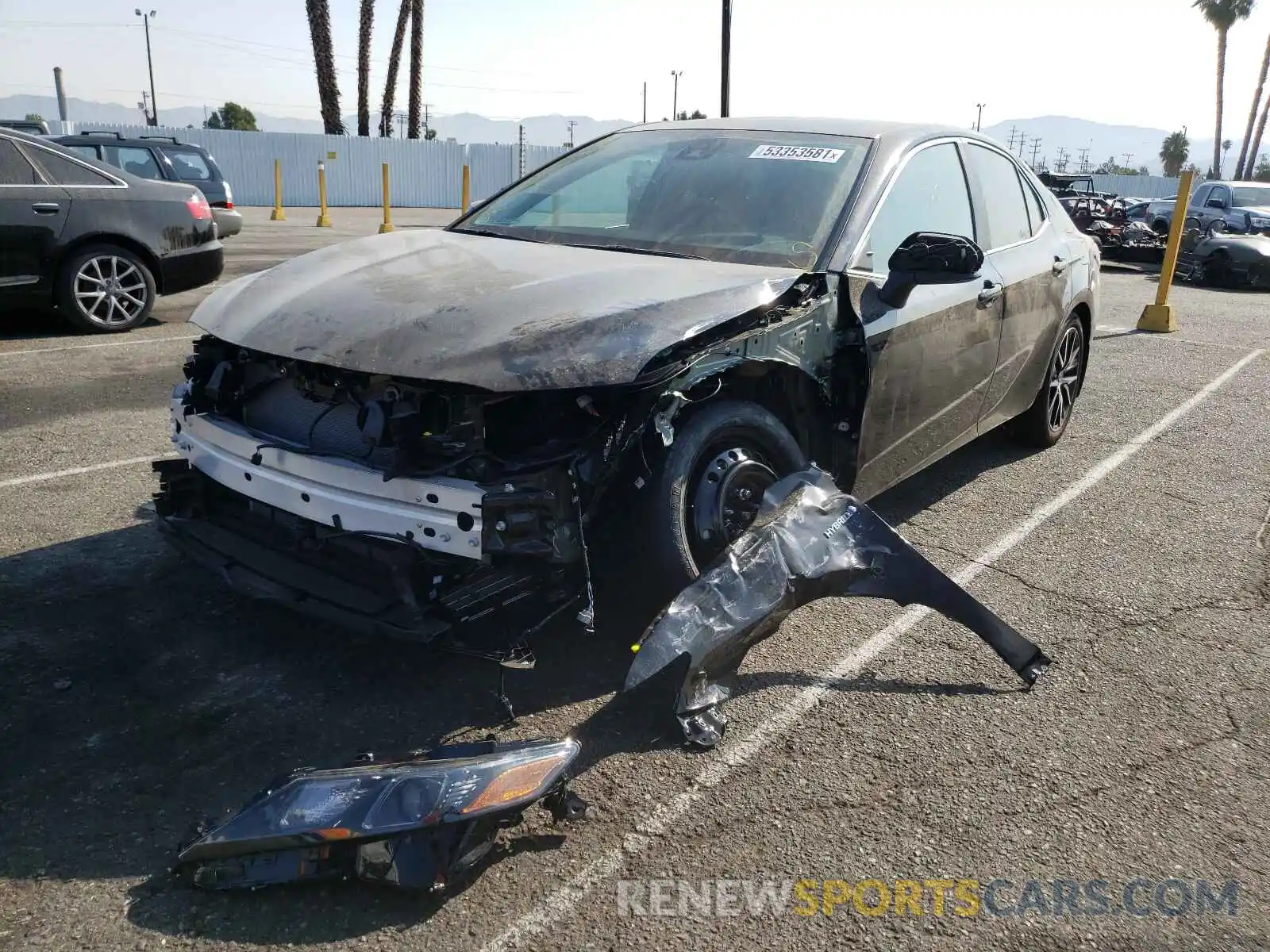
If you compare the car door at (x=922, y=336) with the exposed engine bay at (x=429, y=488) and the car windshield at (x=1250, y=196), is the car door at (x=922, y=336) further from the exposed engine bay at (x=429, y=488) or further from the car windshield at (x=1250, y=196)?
the car windshield at (x=1250, y=196)

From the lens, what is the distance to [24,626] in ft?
11.2

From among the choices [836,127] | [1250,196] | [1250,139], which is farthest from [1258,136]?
[836,127]

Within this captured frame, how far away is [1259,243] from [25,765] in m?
17.8

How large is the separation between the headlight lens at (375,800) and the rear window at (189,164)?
1357 centimetres

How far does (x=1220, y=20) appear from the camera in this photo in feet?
186

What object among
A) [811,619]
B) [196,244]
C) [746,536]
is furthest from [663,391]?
[196,244]

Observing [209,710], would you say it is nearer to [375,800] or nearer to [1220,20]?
[375,800]

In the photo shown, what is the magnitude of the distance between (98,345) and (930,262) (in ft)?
22.6

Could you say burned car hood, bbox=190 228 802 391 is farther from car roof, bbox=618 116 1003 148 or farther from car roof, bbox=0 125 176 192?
car roof, bbox=0 125 176 192

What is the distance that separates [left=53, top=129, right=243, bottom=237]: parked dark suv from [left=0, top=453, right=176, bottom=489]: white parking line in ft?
25.3

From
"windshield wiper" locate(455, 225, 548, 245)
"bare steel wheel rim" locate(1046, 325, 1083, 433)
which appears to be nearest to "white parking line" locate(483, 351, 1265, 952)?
"bare steel wheel rim" locate(1046, 325, 1083, 433)

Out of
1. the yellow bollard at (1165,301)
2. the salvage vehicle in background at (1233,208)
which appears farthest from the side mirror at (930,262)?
the salvage vehicle in background at (1233,208)

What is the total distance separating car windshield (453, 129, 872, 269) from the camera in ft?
12.5

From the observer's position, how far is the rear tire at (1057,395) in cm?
577
